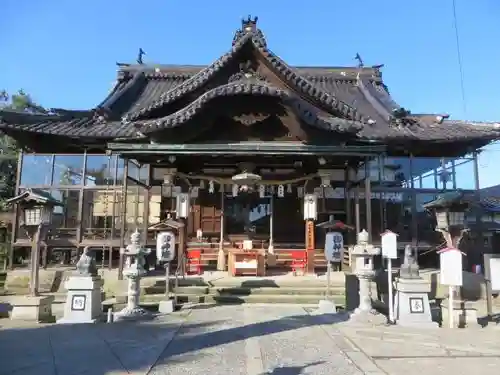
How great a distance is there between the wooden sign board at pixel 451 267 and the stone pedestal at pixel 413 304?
472 millimetres

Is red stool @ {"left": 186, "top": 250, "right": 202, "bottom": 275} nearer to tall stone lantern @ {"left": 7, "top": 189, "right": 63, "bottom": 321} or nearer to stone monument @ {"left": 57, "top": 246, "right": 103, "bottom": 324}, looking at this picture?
stone monument @ {"left": 57, "top": 246, "right": 103, "bottom": 324}

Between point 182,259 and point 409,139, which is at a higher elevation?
→ point 409,139

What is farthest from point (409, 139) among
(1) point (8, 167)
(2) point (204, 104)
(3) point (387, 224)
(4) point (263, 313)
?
(1) point (8, 167)

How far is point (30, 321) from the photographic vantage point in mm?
8844

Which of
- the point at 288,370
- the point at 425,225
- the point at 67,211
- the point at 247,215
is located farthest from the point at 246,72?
the point at 288,370

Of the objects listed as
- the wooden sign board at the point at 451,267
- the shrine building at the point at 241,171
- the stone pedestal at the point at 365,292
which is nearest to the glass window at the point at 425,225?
the shrine building at the point at 241,171

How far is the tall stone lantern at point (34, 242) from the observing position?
897 centimetres

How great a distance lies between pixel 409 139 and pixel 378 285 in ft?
19.4

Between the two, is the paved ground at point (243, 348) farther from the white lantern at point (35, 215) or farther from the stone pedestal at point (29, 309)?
the white lantern at point (35, 215)

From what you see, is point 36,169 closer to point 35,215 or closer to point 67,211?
point 67,211

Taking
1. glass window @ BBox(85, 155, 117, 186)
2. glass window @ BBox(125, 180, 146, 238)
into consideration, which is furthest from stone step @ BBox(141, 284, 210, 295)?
glass window @ BBox(85, 155, 117, 186)

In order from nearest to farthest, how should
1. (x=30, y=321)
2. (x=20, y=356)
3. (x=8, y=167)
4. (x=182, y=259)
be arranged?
1. (x=20, y=356)
2. (x=30, y=321)
3. (x=182, y=259)
4. (x=8, y=167)

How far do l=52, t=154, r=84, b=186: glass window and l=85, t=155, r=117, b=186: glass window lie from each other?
0.34 metres

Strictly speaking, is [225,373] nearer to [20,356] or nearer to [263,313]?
[20,356]
